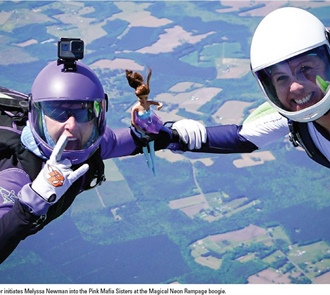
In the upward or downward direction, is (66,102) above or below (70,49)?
below

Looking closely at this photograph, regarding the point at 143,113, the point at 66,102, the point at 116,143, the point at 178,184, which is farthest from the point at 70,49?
the point at 178,184

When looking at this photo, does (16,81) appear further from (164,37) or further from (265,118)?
(265,118)

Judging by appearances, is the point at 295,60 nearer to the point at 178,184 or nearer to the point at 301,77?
the point at 301,77

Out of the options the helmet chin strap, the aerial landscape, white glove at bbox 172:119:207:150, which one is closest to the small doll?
white glove at bbox 172:119:207:150

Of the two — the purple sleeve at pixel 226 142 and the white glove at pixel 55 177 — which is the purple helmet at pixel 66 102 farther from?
the purple sleeve at pixel 226 142

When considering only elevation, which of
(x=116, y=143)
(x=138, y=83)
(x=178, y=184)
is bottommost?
(x=178, y=184)

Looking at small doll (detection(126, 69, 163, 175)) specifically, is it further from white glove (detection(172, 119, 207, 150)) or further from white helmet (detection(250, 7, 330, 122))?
white helmet (detection(250, 7, 330, 122))

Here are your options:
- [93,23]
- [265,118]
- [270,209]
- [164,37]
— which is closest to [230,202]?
[270,209]
